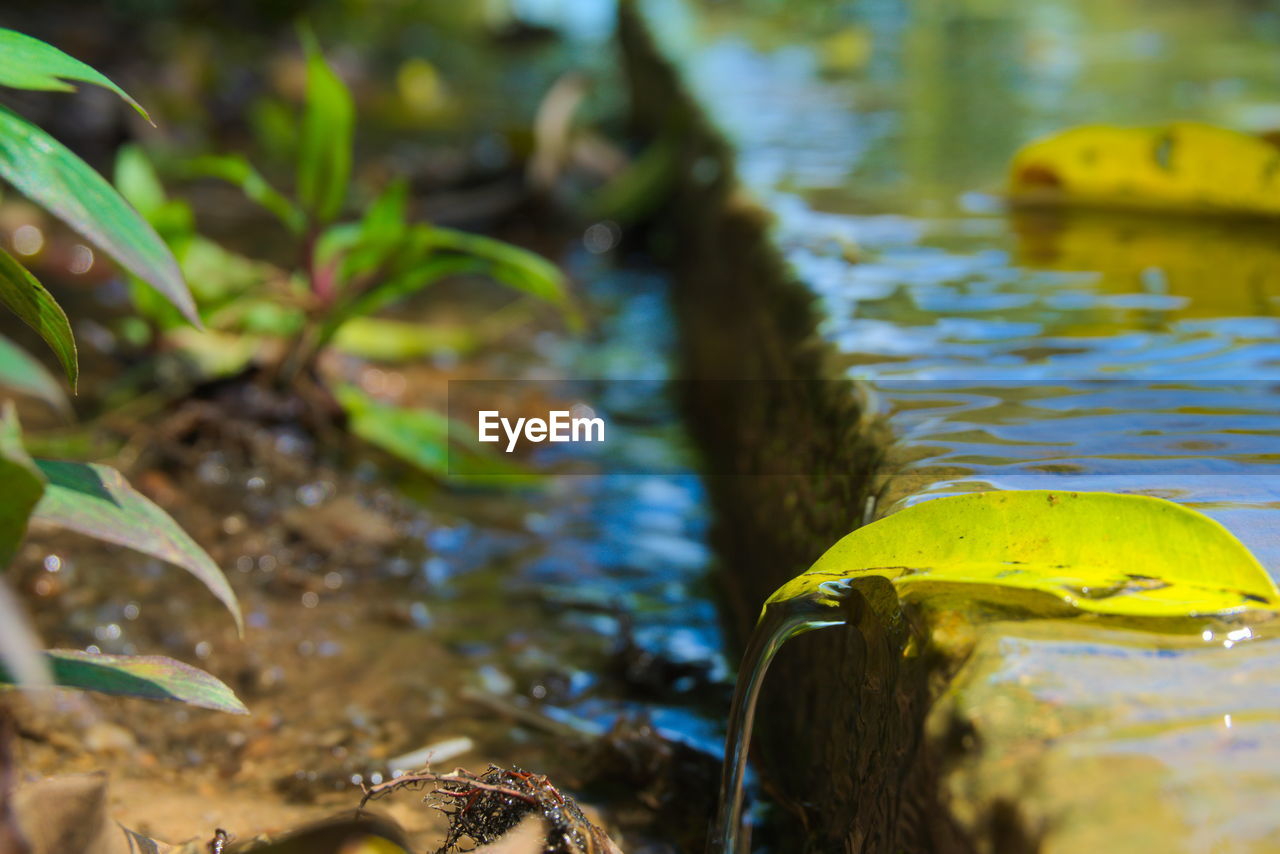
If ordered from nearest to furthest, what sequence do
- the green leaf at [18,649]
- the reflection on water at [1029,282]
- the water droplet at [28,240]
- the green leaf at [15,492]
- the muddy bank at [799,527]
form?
the green leaf at [18,649] < the green leaf at [15,492] < the muddy bank at [799,527] < the reflection on water at [1029,282] < the water droplet at [28,240]

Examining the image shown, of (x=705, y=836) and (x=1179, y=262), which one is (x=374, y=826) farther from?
(x=1179, y=262)

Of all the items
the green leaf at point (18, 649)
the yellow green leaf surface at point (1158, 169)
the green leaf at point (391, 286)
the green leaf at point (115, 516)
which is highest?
the yellow green leaf surface at point (1158, 169)

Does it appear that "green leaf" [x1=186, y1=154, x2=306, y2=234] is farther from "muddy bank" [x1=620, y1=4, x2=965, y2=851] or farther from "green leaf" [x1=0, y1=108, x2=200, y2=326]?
"green leaf" [x1=0, y1=108, x2=200, y2=326]

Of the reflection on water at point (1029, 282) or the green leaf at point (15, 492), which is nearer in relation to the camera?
the green leaf at point (15, 492)

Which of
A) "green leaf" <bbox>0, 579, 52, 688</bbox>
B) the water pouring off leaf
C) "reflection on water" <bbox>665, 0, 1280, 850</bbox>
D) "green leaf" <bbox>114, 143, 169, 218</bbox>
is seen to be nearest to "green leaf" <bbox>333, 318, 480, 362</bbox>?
"green leaf" <bbox>114, 143, 169, 218</bbox>

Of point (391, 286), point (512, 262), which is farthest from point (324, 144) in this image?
point (512, 262)

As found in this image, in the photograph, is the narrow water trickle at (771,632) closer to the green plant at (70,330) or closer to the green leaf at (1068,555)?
the green leaf at (1068,555)

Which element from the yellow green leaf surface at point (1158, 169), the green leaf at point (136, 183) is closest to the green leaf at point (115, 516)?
the green leaf at point (136, 183)
